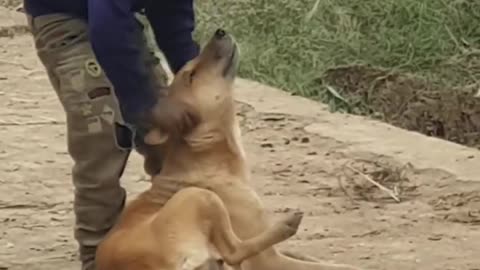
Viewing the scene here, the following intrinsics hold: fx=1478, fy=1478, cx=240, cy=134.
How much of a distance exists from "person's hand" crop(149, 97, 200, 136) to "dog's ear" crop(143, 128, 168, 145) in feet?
0.04

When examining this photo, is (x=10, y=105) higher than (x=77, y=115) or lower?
lower

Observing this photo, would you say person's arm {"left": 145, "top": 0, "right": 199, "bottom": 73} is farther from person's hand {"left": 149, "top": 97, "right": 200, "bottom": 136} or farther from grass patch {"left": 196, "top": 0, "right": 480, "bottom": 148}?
grass patch {"left": 196, "top": 0, "right": 480, "bottom": 148}

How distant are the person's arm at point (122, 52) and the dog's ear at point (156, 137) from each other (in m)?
0.11

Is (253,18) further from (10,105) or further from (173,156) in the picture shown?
(173,156)

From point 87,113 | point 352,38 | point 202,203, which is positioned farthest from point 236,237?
point 352,38

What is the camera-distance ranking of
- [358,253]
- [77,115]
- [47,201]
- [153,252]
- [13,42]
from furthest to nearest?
[13,42], [47,201], [358,253], [77,115], [153,252]

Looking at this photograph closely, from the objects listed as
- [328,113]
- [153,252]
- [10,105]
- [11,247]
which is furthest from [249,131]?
[153,252]

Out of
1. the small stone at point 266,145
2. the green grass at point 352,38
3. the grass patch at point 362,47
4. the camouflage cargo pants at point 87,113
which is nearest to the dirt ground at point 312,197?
the small stone at point 266,145

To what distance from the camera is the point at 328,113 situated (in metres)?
7.37

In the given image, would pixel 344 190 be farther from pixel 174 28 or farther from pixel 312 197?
pixel 174 28

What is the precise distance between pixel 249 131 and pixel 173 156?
2773mm

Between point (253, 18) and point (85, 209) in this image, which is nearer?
point (85, 209)

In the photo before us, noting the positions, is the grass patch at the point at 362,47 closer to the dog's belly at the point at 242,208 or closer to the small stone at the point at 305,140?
the small stone at the point at 305,140

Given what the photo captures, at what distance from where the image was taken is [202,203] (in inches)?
165
